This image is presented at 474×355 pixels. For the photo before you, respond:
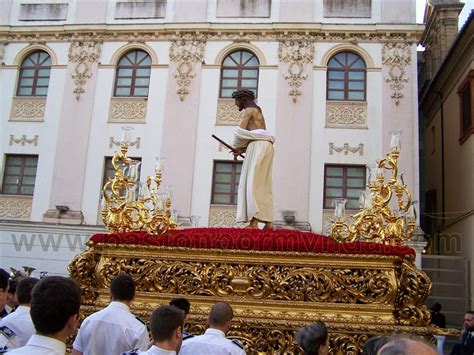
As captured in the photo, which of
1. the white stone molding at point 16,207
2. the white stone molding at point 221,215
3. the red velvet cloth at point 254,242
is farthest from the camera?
the white stone molding at point 16,207

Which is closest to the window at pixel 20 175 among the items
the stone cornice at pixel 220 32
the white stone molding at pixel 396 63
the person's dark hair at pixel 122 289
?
the stone cornice at pixel 220 32

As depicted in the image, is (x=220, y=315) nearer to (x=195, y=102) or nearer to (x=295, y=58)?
(x=195, y=102)

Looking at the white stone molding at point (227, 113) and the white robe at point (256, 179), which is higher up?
the white stone molding at point (227, 113)

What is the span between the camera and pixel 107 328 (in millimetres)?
4430

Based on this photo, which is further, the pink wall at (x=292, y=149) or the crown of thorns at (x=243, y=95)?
the pink wall at (x=292, y=149)

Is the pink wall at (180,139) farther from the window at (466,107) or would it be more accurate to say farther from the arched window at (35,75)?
the window at (466,107)

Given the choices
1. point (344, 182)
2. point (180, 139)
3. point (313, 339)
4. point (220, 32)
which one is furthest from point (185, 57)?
point (313, 339)

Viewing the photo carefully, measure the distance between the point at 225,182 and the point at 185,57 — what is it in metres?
4.89

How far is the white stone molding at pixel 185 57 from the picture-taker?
1925 cm

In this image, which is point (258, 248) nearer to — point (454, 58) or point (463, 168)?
point (463, 168)

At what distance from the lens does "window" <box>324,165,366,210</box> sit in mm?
18125

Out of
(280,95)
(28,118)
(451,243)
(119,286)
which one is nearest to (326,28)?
(280,95)

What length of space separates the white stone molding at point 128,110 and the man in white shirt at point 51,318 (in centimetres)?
1685

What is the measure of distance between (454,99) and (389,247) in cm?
1666
